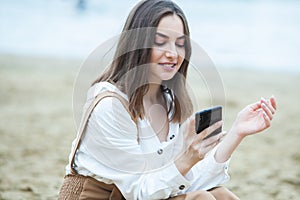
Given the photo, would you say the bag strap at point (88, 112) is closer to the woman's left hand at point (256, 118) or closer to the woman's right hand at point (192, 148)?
the woman's right hand at point (192, 148)

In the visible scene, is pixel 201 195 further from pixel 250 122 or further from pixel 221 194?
pixel 250 122

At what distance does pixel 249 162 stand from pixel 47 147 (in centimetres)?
130

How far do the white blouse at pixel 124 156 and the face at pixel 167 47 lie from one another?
14 centimetres

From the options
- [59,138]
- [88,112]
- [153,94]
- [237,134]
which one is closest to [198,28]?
[59,138]

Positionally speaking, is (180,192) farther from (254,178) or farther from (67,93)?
(67,93)

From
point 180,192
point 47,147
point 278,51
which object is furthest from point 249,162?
point 278,51

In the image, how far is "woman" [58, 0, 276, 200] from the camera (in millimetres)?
1440

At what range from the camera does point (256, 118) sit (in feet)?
5.08

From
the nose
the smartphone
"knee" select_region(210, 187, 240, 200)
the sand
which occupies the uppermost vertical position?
the nose

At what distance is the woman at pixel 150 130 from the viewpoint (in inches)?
56.7

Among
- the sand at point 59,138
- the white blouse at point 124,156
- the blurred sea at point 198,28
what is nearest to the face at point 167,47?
the white blouse at point 124,156

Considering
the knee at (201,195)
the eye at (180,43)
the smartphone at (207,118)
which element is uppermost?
the eye at (180,43)

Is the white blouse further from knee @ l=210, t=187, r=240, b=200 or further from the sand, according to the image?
the sand

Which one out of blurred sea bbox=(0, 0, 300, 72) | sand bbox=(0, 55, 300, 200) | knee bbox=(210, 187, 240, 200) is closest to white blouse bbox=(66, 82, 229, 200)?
knee bbox=(210, 187, 240, 200)
